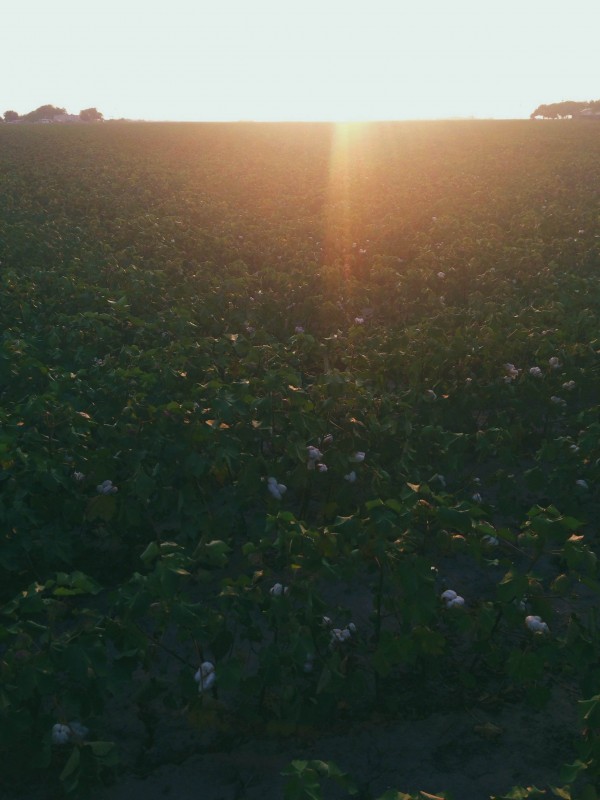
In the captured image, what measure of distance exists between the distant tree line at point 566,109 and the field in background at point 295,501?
2533 inches

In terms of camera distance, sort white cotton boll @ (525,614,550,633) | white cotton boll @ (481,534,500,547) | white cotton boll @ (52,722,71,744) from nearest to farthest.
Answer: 1. white cotton boll @ (52,722,71,744)
2. white cotton boll @ (525,614,550,633)
3. white cotton boll @ (481,534,500,547)

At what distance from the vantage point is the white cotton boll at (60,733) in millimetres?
2828

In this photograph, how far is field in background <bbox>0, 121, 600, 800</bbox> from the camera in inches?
121

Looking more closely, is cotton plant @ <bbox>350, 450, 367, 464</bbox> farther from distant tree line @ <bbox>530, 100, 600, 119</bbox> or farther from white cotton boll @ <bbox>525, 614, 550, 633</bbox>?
distant tree line @ <bbox>530, 100, 600, 119</bbox>

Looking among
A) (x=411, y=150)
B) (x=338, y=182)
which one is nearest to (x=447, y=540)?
(x=338, y=182)

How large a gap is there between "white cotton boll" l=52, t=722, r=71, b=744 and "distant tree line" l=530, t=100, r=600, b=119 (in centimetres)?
7233

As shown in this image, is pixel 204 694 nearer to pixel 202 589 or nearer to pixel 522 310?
pixel 202 589

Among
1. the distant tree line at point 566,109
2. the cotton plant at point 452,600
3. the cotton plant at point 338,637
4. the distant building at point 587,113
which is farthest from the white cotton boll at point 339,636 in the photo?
the distant tree line at point 566,109

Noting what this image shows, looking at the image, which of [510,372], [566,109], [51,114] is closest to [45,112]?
[51,114]

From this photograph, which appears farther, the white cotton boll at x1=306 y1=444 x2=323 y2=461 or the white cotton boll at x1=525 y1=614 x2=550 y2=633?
the white cotton boll at x1=306 y1=444 x2=323 y2=461

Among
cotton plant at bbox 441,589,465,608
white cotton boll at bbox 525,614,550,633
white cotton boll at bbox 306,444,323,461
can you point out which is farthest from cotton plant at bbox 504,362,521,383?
white cotton boll at bbox 525,614,550,633

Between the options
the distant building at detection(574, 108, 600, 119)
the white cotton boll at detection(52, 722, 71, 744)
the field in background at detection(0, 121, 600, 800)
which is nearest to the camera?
the white cotton boll at detection(52, 722, 71, 744)

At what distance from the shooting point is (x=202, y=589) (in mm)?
4367

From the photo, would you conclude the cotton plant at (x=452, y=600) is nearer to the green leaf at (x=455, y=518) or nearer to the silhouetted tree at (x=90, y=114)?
the green leaf at (x=455, y=518)
